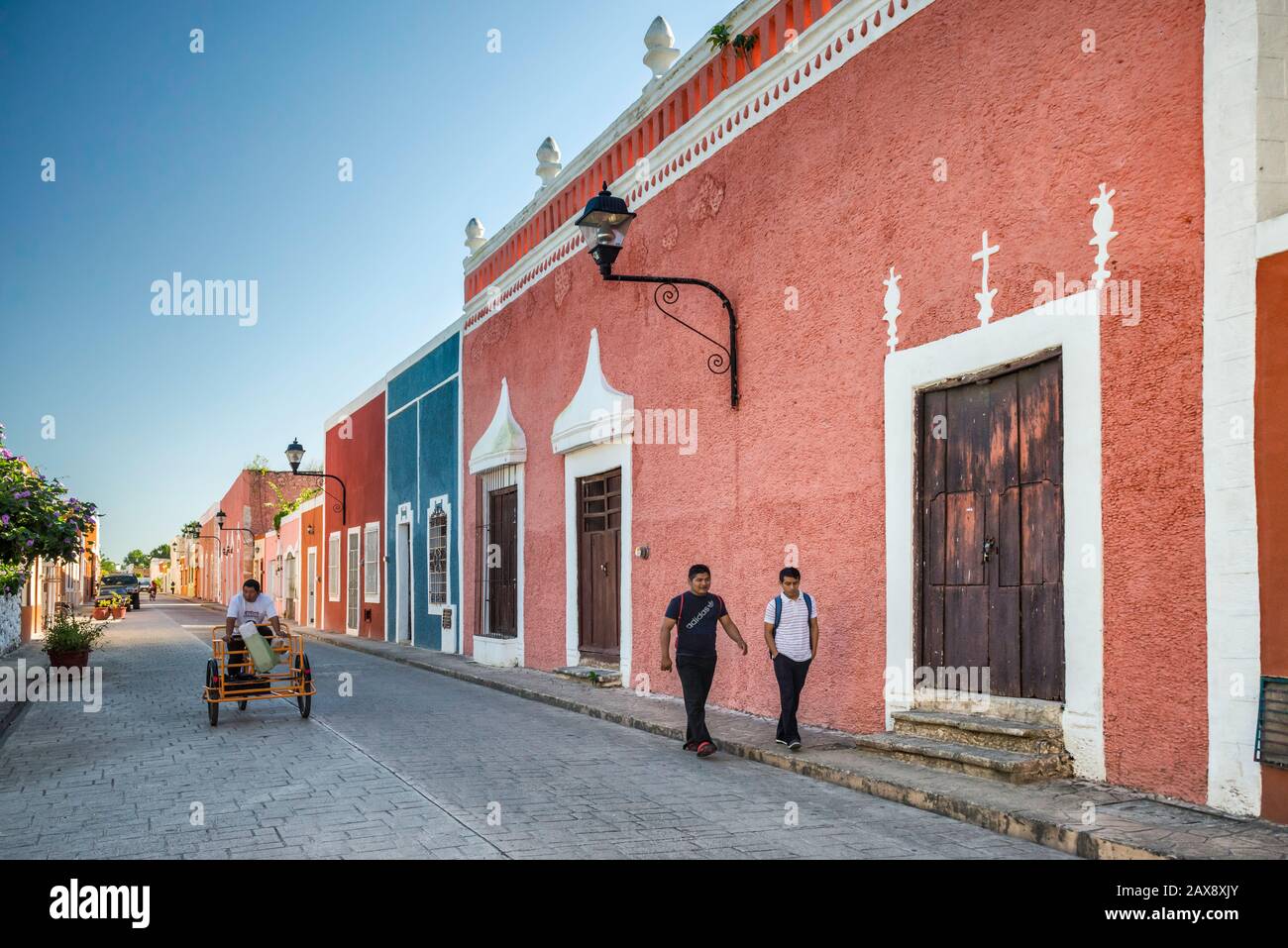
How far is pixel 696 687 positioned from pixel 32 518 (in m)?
9.46

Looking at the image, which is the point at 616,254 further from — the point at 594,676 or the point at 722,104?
the point at 594,676

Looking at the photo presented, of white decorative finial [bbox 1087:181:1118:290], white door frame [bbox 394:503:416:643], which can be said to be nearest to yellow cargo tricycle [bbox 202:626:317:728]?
white decorative finial [bbox 1087:181:1118:290]

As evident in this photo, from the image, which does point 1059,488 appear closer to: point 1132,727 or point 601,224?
point 1132,727

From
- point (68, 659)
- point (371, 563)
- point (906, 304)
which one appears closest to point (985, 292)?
point (906, 304)

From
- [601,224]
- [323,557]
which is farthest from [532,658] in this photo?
[323,557]

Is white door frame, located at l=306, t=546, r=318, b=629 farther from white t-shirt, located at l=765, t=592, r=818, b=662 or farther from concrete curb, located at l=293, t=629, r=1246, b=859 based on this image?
white t-shirt, located at l=765, t=592, r=818, b=662

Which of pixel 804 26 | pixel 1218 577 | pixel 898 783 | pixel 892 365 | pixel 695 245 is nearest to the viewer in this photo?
pixel 1218 577

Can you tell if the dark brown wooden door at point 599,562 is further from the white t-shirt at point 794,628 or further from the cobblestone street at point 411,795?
the white t-shirt at point 794,628

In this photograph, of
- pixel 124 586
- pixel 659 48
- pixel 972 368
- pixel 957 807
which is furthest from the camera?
pixel 124 586

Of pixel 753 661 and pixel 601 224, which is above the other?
pixel 601 224

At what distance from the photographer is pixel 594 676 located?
13.7 m

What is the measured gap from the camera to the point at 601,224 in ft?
35.5
